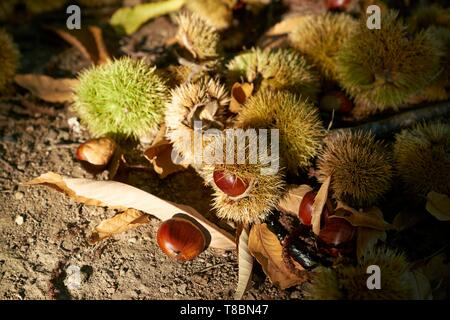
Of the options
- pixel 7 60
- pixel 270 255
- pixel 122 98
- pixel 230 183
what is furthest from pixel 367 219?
pixel 7 60

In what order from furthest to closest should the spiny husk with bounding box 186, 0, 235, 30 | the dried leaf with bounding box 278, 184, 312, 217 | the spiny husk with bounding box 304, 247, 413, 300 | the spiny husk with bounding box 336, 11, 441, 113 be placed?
the spiny husk with bounding box 186, 0, 235, 30 < the spiny husk with bounding box 336, 11, 441, 113 < the dried leaf with bounding box 278, 184, 312, 217 < the spiny husk with bounding box 304, 247, 413, 300

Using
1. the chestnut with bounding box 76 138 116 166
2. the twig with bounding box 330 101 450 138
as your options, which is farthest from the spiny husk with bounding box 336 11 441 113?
the chestnut with bounding box 76 138 116 166

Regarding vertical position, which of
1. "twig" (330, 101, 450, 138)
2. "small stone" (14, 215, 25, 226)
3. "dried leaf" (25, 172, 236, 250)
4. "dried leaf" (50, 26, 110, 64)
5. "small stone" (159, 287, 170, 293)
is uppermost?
"dried leaf" (50, 26, 110, 64)

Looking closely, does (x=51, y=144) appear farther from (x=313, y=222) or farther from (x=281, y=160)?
(x=313, y=222)

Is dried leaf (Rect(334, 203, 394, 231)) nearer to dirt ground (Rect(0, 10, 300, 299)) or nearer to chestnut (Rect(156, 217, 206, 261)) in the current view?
dirt ground (Rect(0, 10, 300, 299))
